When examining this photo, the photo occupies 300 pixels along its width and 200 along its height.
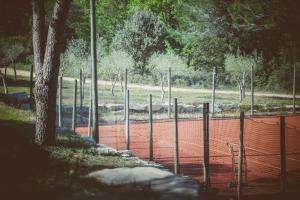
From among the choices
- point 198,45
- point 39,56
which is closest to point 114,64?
point 198,45

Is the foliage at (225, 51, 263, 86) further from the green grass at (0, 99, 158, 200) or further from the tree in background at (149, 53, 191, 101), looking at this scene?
the green grass at (0, 99, 158, 200)

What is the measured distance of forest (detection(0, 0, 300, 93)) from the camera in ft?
116

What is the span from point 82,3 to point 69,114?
37989mm

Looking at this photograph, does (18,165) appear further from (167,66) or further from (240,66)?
(167,66)

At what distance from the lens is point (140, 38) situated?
43312mm

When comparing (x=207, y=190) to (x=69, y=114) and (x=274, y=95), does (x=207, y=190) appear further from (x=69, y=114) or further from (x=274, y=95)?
(x=274, y=95)

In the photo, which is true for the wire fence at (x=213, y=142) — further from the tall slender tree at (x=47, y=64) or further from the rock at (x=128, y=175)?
the tall slender tree at (x=47, y=64)

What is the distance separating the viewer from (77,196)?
29.5 ft

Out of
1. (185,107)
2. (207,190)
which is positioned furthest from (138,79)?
(207,190)

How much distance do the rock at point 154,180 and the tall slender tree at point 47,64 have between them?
3783 mm

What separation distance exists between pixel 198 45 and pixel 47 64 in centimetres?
3276

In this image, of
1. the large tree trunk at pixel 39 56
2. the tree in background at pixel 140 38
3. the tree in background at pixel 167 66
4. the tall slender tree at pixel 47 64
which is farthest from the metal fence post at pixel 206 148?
the tree in background at pixel 140 38

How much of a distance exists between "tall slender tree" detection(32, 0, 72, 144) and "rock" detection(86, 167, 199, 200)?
12.4ft

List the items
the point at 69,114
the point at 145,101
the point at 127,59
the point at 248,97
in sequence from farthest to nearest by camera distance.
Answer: the point at 127,59 < the point at 248,97 < the point at 145,101 < the point at 69,114
